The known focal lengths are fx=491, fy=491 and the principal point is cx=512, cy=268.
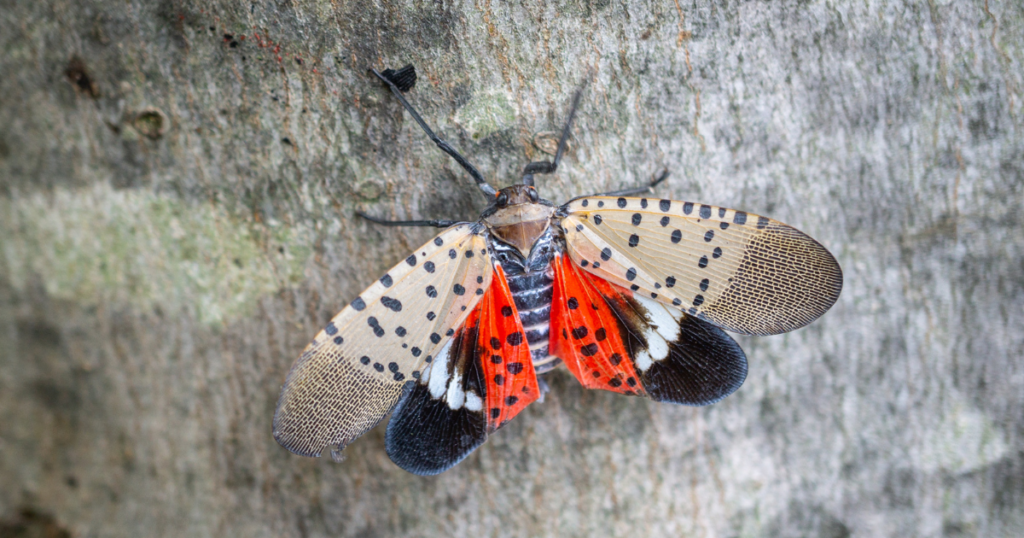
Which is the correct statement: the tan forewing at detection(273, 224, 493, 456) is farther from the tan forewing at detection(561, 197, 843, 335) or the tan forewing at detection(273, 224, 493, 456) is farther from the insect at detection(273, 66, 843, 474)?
the tan forewing at detection(561, 197, 843, 335)

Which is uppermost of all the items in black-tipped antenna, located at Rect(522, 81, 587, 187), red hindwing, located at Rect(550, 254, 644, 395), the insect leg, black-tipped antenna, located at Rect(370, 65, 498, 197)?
black-tipped antenna, located at Rect(370, 65, 498, 197)

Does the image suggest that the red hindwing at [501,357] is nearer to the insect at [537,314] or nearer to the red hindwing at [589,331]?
the insect at [537,314]

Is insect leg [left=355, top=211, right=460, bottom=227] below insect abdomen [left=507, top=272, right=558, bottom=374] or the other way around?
the other way around

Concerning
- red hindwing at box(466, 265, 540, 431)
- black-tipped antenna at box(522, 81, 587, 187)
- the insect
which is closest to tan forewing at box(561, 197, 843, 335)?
the insect

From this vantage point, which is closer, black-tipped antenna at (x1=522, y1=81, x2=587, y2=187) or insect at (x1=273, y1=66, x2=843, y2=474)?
insect at (x1=273, y1=66, x2=843, y2=474)

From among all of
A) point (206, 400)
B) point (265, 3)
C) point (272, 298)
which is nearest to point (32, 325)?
point (206, 400)

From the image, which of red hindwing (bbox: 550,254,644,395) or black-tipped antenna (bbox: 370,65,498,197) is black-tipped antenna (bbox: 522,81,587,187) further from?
red hindwing (bbox: 550,254,644,395)
